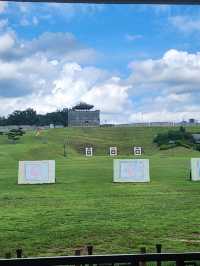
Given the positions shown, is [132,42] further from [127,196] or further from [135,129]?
[127,196]

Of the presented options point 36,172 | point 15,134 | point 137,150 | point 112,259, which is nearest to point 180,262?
point 112,259

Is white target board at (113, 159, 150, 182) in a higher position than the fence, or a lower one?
higher

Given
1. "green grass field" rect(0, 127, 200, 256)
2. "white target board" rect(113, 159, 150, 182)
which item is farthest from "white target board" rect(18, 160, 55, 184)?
"white target board" rect(113, 159, 150, 182)

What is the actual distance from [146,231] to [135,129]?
81cm

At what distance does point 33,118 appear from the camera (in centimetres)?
383

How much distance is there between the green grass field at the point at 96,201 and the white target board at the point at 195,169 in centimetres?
7

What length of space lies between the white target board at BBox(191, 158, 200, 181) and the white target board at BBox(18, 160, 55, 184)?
57.0 inches

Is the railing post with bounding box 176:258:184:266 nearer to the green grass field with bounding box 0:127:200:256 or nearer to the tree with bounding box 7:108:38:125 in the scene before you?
the green grass field with bounding box 0:127:200:256

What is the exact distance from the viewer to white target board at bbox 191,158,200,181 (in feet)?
16.4

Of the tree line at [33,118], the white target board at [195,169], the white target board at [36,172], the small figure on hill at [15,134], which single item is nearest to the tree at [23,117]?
the tree line at [33,118]

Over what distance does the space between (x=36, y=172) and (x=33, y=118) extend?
1.78m

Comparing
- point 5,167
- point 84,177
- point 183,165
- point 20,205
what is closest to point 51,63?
point 5,167

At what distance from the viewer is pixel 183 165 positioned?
525 centimetres

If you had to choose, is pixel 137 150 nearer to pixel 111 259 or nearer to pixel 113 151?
pixel 113 151
